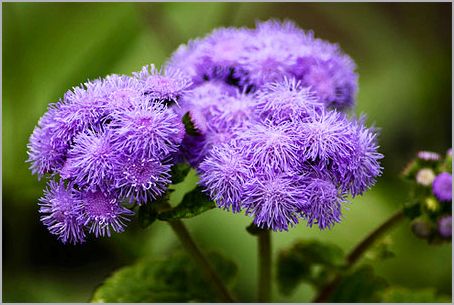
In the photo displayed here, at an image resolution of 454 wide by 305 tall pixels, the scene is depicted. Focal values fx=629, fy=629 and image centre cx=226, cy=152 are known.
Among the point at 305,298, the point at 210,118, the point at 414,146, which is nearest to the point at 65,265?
the point at 305,298

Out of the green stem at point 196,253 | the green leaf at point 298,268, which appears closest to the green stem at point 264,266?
the green stem at point 196,253

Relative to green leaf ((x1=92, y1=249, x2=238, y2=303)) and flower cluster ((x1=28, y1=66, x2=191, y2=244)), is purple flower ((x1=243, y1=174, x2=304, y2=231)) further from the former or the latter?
green leaf ((x1=92, y1=249, x2=238, y2=303))

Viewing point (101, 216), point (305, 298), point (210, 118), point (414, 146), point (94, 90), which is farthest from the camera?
point (414, 146)

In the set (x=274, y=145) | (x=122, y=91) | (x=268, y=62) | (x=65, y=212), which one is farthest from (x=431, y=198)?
(x=65, y=212)

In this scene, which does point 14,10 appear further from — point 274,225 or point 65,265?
point 274,225

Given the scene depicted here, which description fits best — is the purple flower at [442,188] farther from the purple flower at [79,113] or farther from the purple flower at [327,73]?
the purple flower at [79,113]
